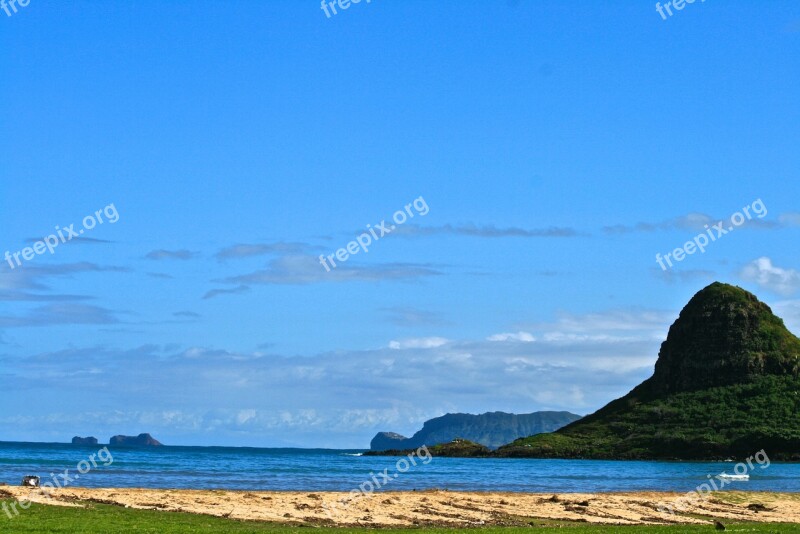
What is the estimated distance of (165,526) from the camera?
136 feet

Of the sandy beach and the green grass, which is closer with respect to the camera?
the green grass

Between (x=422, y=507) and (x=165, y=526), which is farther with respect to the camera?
(x=422, y=507)

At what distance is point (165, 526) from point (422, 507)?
20.1m

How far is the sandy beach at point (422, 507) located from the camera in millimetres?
51344

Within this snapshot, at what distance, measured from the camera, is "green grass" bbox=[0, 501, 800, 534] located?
129 feet

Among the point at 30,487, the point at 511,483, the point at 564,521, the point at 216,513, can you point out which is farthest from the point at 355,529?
the point at 511,483

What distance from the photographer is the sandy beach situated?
51.3 meters

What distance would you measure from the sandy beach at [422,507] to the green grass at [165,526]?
302cm

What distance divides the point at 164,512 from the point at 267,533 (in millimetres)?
11486

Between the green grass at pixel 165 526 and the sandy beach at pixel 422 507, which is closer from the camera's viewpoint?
the green grass at pixel 165 526

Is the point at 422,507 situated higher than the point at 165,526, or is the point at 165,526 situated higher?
the point at 422,507

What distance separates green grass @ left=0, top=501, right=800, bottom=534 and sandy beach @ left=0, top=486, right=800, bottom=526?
3.02m

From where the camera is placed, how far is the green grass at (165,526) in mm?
39281

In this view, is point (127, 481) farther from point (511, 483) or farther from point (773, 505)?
point (773, 505)
